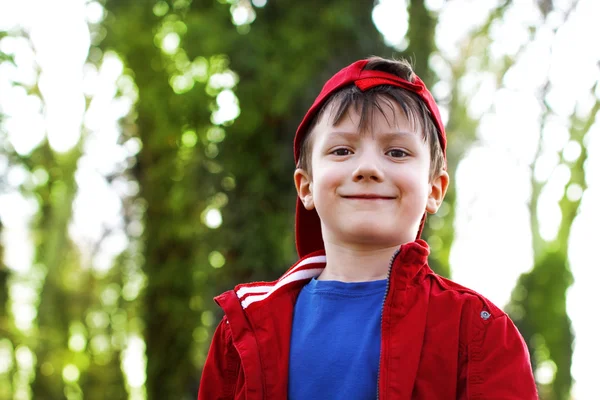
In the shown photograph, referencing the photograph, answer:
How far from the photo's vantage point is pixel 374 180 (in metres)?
2.01

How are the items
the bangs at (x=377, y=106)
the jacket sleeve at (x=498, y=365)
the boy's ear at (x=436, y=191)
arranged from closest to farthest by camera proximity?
the jacket sleeve at (x=498, y=365), the bangs at (x=377, y=106), the boy's ear at (x=436, y=191)

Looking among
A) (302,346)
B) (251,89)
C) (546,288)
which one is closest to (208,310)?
(251,89)

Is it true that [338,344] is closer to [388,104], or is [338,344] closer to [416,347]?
[416,347]

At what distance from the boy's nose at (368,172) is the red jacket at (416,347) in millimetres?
197

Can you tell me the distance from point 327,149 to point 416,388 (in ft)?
2.20

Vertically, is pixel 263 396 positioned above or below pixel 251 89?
below

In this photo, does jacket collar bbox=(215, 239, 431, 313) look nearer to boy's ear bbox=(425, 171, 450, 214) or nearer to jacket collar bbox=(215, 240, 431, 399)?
jacket collar bbox=(215, 240, 431, 399)

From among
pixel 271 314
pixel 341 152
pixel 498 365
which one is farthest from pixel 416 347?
pixel 341 152

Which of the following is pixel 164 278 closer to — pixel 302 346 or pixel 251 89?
pixel 251 89

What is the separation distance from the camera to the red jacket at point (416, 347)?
1.84 meters

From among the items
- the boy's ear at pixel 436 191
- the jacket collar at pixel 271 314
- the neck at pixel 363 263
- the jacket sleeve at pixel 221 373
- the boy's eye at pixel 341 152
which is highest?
the boy's eye at pixel 341 152

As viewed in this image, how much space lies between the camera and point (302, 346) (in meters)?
2.03

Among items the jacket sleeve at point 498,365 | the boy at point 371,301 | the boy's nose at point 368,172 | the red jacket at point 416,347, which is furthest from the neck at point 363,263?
the jacket sleeve at point 498,365

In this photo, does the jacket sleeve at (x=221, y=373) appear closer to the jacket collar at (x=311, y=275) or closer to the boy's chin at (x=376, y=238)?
the jacket collar at (x=311, y=275)
